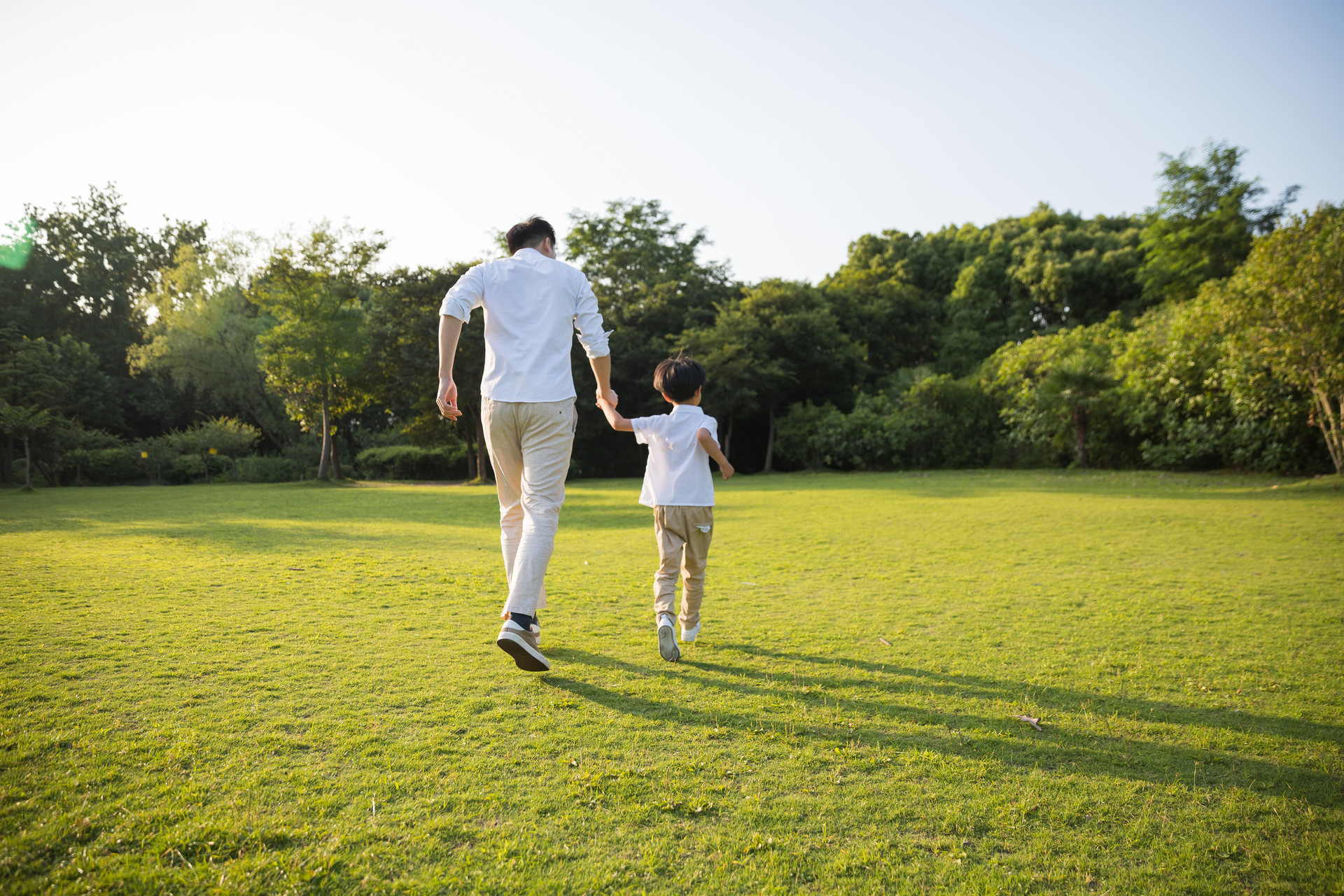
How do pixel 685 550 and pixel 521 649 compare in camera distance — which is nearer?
pixel 521 649

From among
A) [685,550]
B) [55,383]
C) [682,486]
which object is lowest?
[685,550]

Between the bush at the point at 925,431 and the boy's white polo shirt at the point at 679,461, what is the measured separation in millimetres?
19794

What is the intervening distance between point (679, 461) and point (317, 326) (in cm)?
2010

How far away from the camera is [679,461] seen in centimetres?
384

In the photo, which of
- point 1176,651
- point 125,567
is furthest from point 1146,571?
point 125,567

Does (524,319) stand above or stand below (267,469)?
above

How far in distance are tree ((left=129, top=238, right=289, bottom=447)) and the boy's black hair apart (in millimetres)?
27672

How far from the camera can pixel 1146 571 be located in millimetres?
5816

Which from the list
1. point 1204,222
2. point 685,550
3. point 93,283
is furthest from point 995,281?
point 93,283

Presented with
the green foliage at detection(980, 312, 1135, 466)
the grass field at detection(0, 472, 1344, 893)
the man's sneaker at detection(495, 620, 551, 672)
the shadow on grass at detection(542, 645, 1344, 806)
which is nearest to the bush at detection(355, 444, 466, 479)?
the green foliage at detection(980, 312, 1135, 466)

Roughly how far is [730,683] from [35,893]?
229cm

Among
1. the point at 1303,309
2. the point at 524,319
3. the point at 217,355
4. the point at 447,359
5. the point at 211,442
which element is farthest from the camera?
the point at 217,355

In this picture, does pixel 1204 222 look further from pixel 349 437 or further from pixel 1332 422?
pixel 349 437

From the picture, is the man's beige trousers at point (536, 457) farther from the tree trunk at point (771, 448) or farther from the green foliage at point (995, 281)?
the green foliage at point (995, 281)
